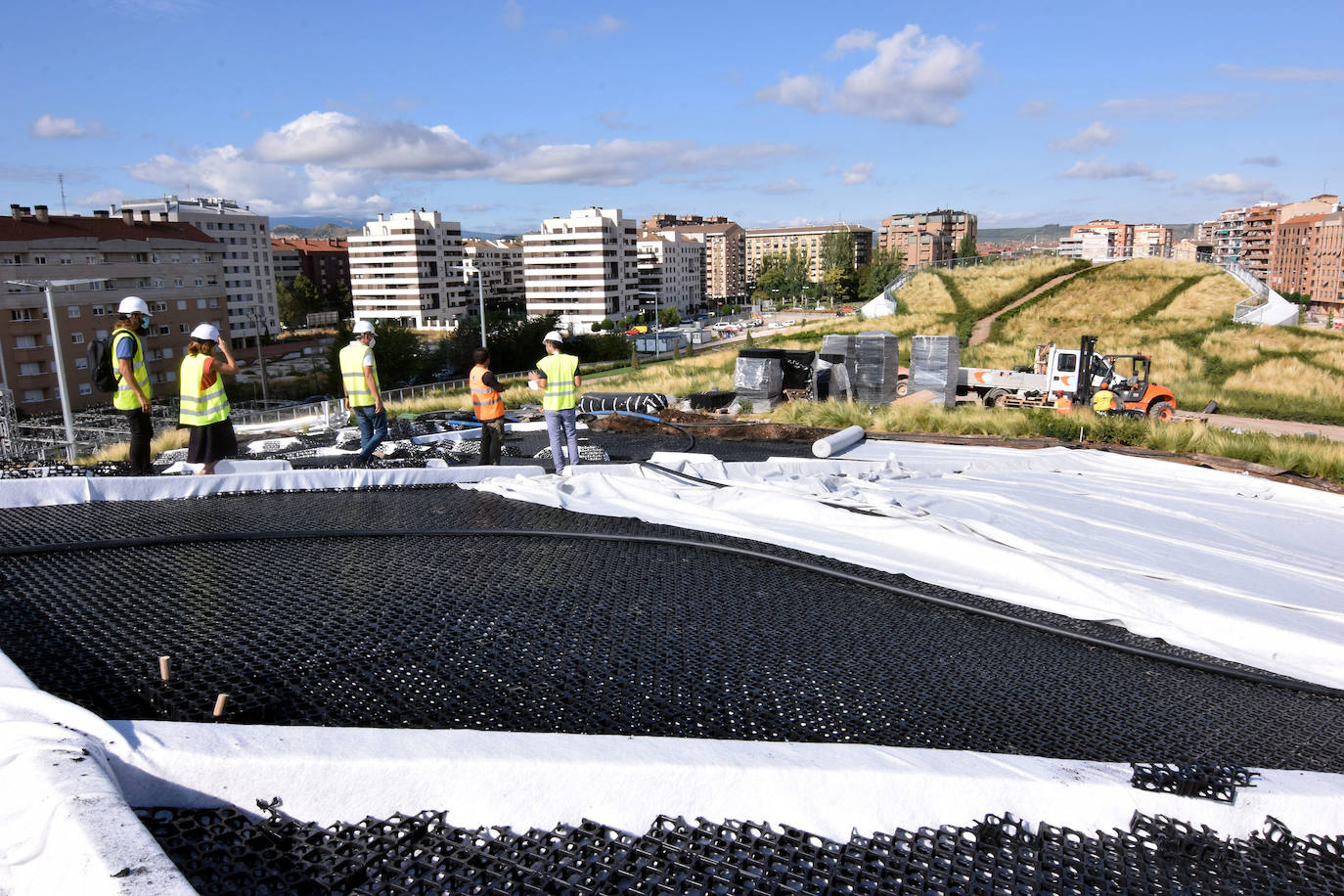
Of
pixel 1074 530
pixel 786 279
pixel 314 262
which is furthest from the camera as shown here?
pixel 314 262

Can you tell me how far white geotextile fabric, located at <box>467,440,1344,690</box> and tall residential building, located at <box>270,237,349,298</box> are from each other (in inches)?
4527

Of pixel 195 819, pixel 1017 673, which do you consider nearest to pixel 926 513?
pixel 1017 673

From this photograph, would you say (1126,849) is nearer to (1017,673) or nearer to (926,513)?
(1017,673)

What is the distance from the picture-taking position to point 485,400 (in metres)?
7.18

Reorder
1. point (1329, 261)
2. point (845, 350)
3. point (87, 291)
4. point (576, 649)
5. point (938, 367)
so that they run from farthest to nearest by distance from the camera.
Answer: point (1329, 261) → point (87, 291) → point (938, 367) → point (845, 350) → point (576, 649)

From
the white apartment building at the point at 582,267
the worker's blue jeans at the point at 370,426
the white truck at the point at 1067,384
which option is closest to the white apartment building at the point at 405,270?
the white apartment building at the point at 582,267

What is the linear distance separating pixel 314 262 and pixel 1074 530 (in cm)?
12413

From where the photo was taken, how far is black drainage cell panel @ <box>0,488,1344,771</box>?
2.42m

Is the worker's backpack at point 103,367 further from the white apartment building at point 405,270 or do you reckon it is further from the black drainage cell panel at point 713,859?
the white apartment building at point 405,270

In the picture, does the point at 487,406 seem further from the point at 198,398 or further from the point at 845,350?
the point at 845,350

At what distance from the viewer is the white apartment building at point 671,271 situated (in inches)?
4459

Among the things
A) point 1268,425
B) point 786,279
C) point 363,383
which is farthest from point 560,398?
point 786,279

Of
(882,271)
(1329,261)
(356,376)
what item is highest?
(1329,261)

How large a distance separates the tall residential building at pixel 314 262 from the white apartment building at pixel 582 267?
29667 millimetres
